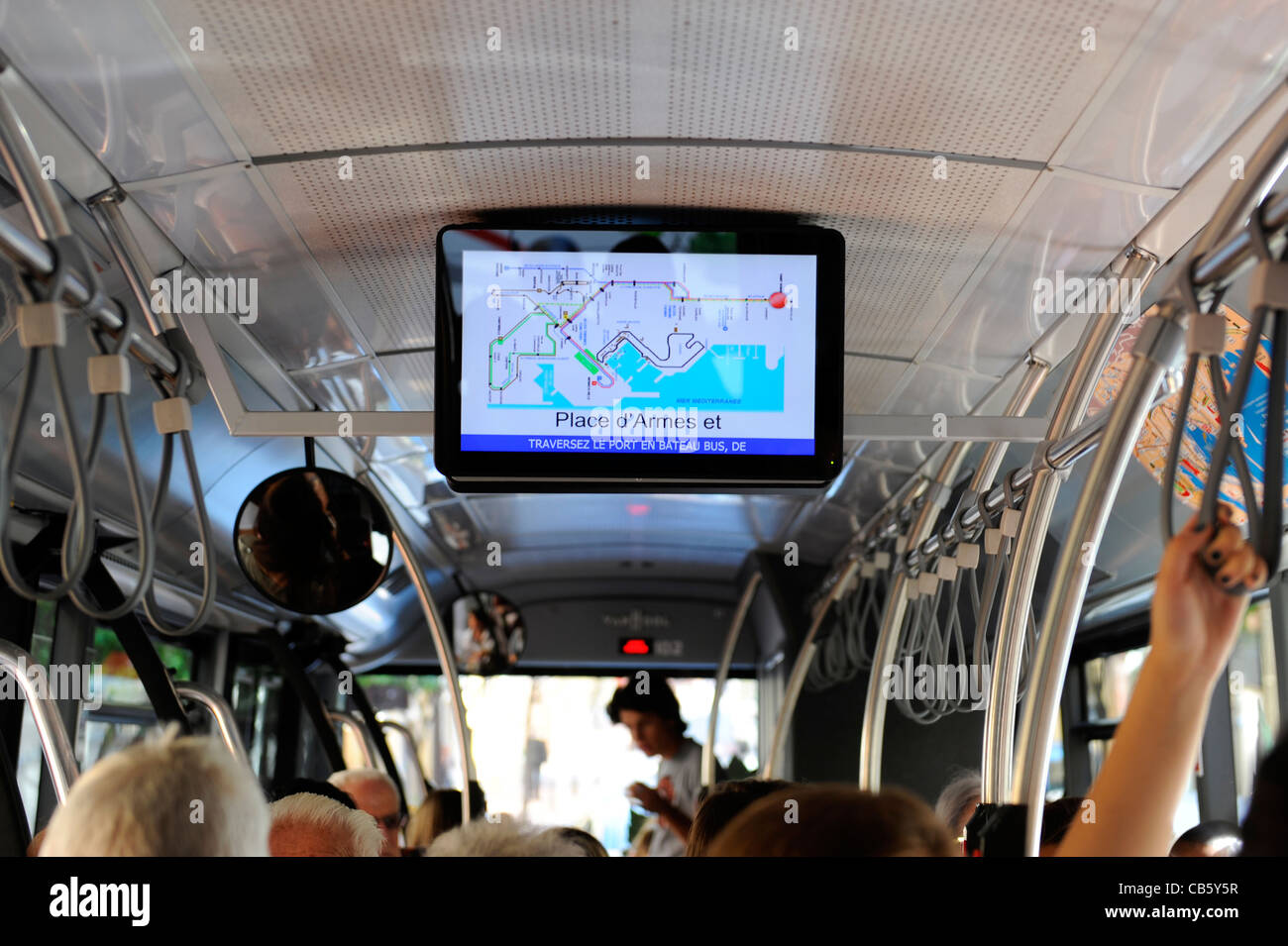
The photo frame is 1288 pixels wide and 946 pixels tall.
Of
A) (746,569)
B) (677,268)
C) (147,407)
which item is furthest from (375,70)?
(746,569)

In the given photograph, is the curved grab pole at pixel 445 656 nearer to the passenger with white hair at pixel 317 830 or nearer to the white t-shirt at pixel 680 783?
the white t-shirt at pixel 680 783

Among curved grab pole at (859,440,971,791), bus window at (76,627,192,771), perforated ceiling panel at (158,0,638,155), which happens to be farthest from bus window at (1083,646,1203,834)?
bus window at (76,627,192,771)

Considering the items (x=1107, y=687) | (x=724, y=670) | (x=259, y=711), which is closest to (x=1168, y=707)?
(x=1107, y=687)

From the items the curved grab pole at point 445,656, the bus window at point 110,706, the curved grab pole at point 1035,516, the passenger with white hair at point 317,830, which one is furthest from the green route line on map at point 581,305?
the bus window at point 110,706

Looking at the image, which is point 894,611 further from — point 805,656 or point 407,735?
point 407,735

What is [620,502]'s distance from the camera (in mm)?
7691

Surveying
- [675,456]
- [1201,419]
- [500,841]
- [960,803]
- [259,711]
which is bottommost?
[259,711]

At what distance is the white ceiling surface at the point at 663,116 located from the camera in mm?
2250

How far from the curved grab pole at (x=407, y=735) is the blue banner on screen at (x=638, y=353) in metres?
7.00

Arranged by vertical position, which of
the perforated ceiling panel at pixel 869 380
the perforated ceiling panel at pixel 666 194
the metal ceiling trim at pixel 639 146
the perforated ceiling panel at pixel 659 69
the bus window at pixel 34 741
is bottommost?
the bus window at pixel 34 741

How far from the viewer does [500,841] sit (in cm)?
234

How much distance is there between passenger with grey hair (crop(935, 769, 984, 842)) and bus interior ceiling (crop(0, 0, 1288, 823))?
1.56 metres

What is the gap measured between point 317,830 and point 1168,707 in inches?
91.1
